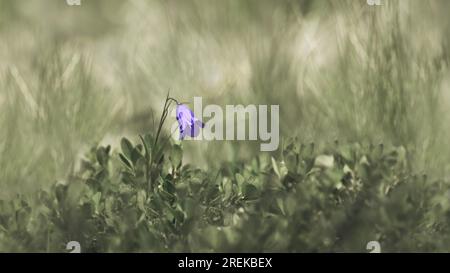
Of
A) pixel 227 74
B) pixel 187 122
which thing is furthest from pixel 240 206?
pixel 227 74

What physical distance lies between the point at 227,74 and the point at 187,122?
29 centimetres

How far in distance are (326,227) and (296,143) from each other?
29 cm

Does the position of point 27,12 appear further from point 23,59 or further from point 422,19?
point 422,19

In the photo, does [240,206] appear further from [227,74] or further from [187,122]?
[227,74]

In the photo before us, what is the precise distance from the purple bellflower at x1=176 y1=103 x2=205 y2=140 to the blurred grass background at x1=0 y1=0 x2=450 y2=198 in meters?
0.04

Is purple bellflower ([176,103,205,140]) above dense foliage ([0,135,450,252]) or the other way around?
above

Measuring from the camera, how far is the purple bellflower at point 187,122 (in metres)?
1.80

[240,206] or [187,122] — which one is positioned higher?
[187,122]

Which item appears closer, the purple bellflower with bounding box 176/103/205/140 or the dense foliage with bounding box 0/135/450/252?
the dense foliage with bounding box 0/135/450/252

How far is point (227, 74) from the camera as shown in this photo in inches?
79.8

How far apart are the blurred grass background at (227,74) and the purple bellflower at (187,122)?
42mm

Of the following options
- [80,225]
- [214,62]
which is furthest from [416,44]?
[80,225]

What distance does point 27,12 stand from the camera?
2070mm

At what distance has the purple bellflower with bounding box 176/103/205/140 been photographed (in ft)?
5.90
